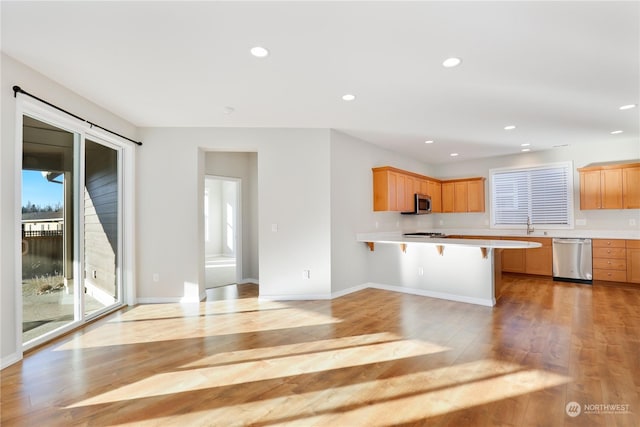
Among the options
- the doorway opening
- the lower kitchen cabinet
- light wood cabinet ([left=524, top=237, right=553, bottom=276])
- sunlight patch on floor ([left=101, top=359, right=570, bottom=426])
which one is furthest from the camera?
the doorway opening

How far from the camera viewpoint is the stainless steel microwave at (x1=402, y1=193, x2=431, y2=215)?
21.4 feet

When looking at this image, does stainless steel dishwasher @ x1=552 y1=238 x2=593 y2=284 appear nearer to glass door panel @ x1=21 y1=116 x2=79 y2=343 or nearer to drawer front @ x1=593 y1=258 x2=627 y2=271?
drawer front @ x1=593 y1=258 x2=627 y2=271

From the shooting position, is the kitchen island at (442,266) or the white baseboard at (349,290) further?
the white baseboard at (349,290)

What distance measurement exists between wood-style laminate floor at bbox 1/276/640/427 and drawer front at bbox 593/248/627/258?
184 cm

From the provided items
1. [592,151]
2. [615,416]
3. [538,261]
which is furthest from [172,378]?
[592,151]

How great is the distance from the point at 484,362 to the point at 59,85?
492cm

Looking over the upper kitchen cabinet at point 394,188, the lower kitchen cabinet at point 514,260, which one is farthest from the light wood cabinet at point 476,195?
the upper kitchen cabinet at point 394,188

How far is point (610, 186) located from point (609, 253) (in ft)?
4.05

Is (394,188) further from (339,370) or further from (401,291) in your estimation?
(339,370)

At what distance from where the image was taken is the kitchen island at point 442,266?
4379mm

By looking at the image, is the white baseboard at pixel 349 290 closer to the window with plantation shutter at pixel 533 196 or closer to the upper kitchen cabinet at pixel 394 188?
the upper kitchen cabinet at pixel 394 188

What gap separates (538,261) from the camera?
20.8ft

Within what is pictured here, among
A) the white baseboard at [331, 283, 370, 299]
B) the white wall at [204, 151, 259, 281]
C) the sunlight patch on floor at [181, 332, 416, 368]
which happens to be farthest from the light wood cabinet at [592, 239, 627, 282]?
the white wall at [204, 151, 259, 281]

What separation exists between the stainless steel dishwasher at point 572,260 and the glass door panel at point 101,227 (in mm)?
7686
